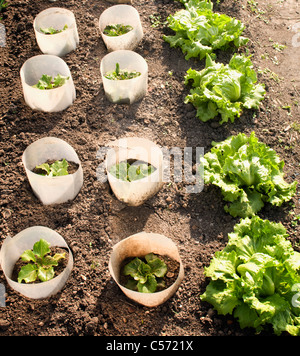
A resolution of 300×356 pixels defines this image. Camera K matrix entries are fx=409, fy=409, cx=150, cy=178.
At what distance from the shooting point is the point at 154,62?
5.12 metres

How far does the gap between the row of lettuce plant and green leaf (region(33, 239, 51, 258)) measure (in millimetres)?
1316

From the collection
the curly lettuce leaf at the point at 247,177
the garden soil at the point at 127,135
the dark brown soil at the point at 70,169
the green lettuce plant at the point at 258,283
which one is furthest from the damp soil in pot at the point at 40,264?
the curly lettuce leaf at the point at 247,177

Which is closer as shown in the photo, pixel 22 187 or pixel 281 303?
pixel 281 303

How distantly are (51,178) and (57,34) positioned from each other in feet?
6.97

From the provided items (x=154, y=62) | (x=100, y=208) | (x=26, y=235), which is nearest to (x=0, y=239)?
(x=26, y=235)

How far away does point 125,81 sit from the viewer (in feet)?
14.3

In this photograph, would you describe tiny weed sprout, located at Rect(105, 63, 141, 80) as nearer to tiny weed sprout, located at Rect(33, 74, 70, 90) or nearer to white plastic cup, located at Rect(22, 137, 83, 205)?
tiny weed sprout, located at Rect(33, 74, 70, 90)

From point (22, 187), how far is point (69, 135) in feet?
2.53

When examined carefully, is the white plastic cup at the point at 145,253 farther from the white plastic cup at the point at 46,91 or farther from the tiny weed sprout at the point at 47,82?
the tiny weed sprout at the point at 47,82

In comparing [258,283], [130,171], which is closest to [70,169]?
[130,171]

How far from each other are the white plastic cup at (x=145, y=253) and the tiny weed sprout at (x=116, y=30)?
288 cm

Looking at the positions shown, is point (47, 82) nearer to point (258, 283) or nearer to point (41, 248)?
point (41, 248)

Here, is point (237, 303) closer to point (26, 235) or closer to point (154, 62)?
point (26, 235)

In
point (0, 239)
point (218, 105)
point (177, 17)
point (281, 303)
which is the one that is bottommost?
point (0, 239)
